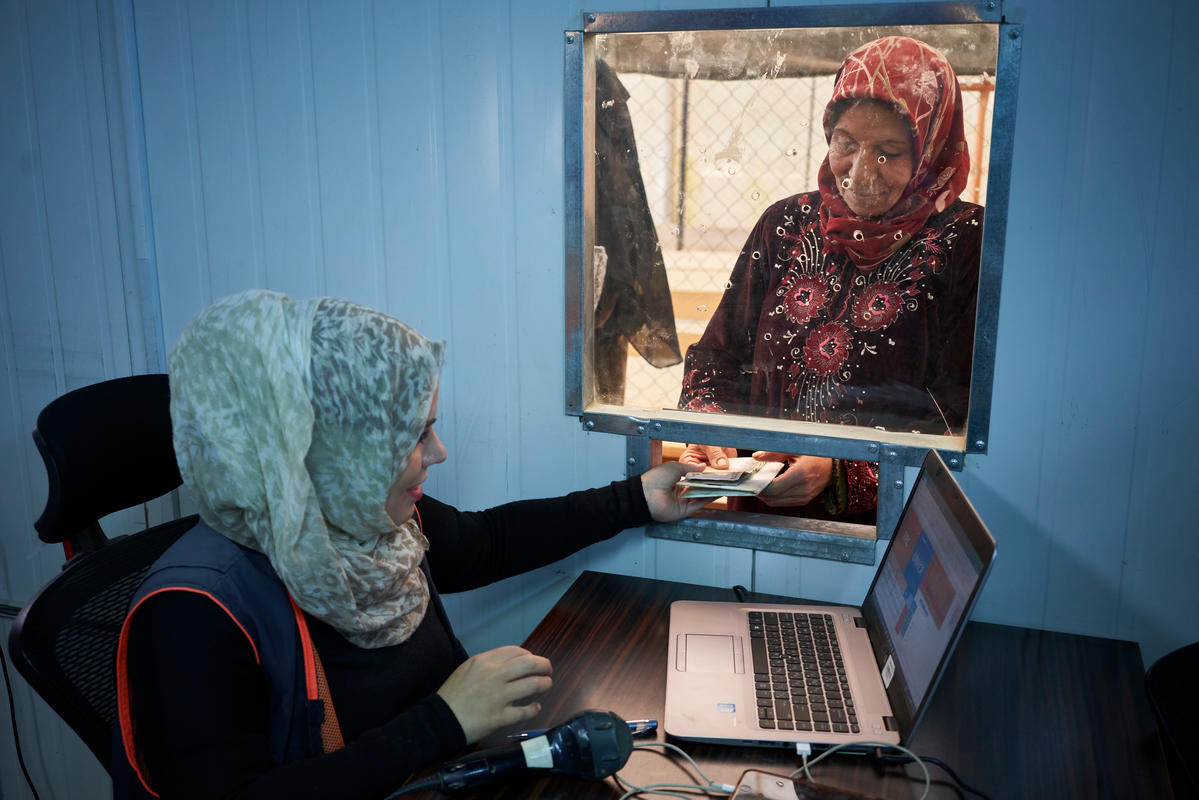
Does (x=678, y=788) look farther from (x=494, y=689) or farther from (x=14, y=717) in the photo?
(x=14, y=717)

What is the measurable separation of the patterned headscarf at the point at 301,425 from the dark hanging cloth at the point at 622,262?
1.75ft

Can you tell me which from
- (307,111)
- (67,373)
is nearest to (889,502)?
(307,111)

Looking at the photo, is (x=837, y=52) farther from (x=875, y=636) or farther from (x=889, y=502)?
(x=875, y=636)

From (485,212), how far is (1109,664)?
4.23 ft

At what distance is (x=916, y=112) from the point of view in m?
1.30

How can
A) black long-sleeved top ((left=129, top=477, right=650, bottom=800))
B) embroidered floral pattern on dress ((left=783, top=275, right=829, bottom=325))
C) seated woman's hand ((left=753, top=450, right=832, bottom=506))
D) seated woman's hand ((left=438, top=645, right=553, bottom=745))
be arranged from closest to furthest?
black long-sleeved top ((left=129, top=477, right=650, bottom=800))
seated woman's hand ((left=438, top=645, right=553, bottom=745))
embroidered floral pattern on dress ((left=783, top=275, right=829, bottom=325))
seated woman's hand ((left=753, top=450, right=832, bottom=506))

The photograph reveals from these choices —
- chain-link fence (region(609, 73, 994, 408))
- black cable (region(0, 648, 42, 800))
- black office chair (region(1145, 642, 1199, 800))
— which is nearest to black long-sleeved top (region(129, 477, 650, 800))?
chain-link fence (region(609, 73, 994, 408))

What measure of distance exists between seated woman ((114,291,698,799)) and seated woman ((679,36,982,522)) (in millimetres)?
621

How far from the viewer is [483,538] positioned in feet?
4.83

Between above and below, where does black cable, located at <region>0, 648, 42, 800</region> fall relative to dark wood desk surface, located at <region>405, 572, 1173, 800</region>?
below

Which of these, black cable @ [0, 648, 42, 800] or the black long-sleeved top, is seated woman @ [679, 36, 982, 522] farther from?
black cable @ [0, 648, 42, 800]

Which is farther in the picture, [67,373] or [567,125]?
[67,373]

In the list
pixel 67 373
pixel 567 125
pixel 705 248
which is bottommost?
pixel 67 373

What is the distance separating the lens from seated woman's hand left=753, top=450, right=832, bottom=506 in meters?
1.54
